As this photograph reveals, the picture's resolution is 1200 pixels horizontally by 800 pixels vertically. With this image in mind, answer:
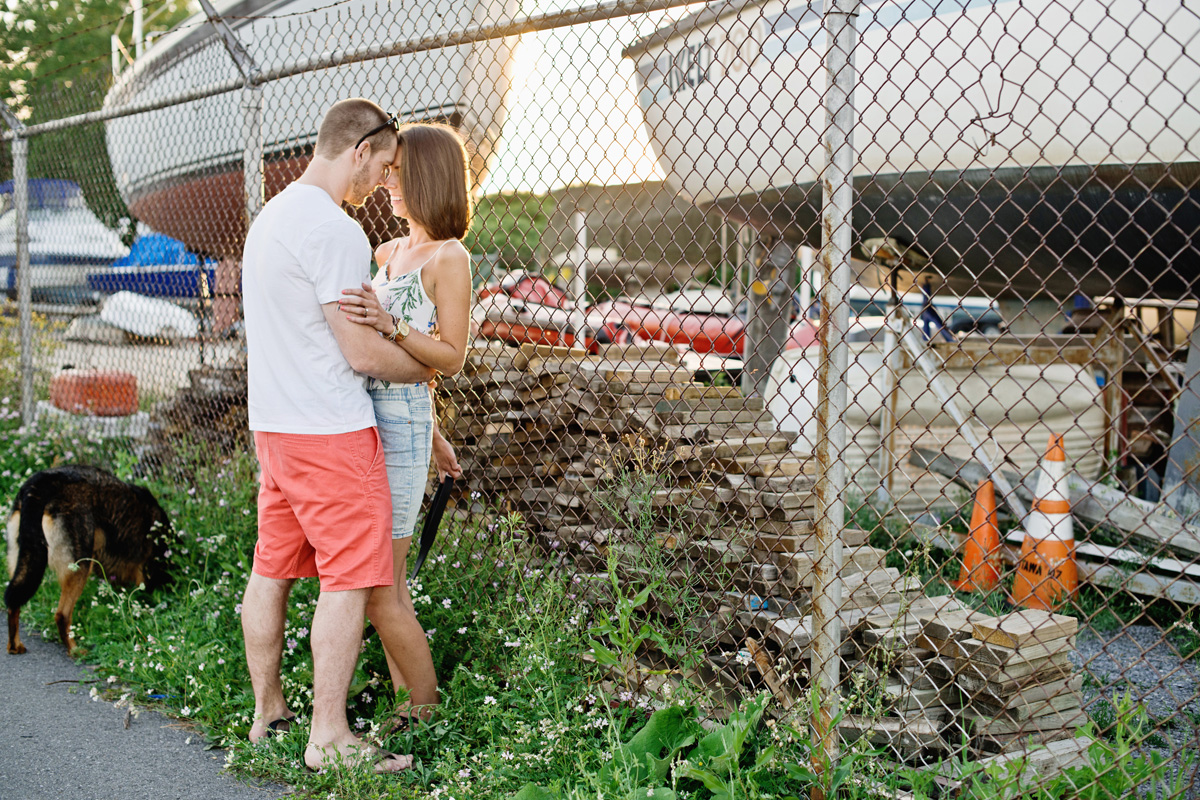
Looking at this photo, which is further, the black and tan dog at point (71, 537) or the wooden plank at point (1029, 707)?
the black and tan dog at point (71, 537)

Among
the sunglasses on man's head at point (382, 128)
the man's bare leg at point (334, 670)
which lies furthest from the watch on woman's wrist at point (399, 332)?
the man's bare leg at point (334, 670)

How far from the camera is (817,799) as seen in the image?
236 centimetres

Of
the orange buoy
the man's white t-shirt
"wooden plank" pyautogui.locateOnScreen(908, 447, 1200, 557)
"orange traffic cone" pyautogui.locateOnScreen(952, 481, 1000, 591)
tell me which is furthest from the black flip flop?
the orange buoy

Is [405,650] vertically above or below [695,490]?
below

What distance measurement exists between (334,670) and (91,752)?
3.39ft

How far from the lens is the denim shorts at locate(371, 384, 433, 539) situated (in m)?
2.70

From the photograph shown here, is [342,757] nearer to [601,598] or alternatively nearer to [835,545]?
[601,598]

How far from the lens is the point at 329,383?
252 cm

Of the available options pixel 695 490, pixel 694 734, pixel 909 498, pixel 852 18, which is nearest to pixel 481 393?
pixel 695 490

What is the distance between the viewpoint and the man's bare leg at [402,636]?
2.72 meters

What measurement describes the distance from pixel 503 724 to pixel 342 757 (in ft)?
1.62

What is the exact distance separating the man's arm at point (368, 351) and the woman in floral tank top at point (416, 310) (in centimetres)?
3

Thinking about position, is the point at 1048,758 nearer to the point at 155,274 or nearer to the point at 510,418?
the point at 510,418

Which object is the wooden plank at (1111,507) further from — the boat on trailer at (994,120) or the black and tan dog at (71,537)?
the black and tan dog at (71,537)
